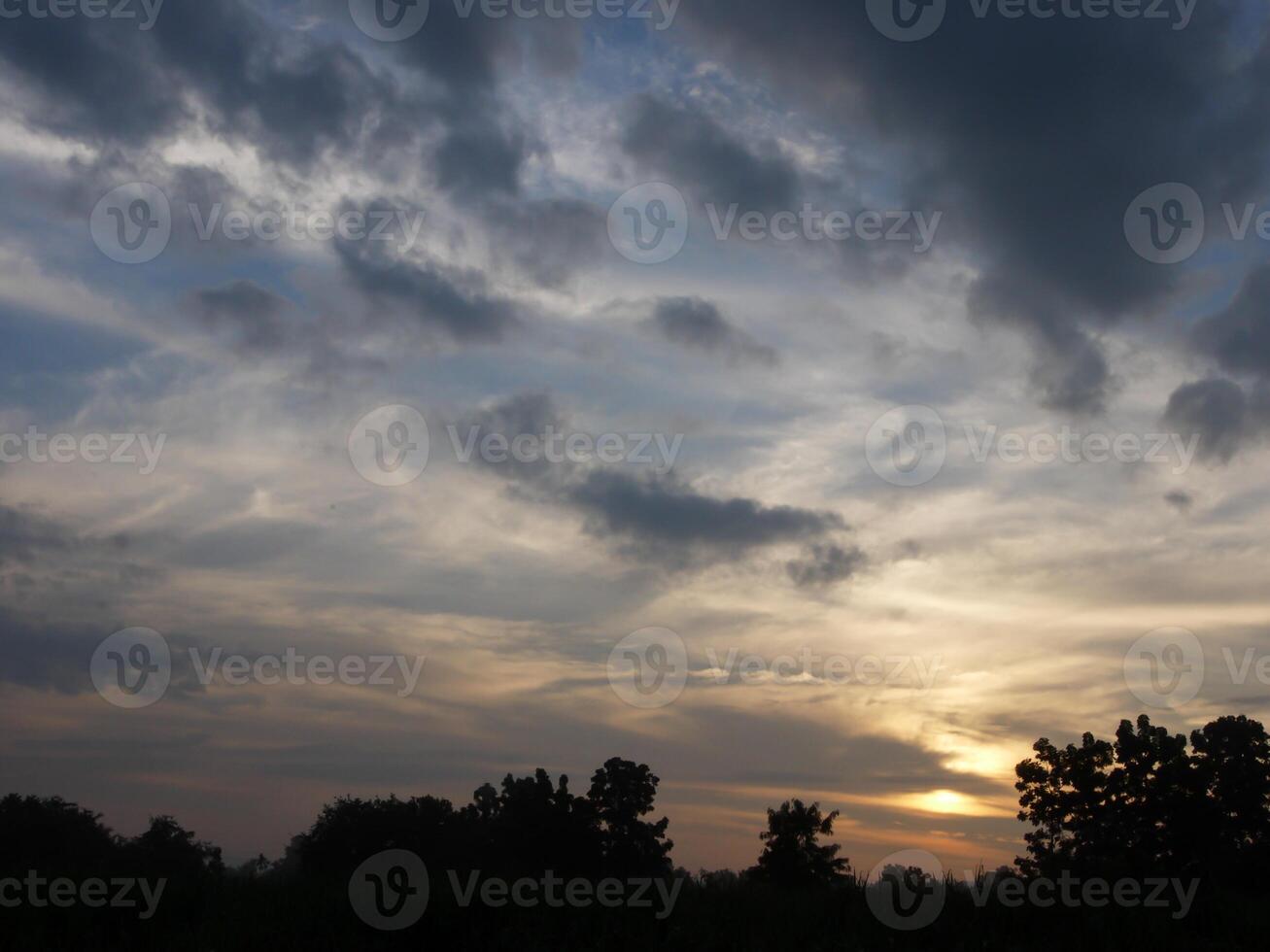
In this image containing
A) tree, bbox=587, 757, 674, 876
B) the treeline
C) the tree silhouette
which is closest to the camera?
the treeline

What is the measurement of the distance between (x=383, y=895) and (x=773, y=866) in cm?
6626

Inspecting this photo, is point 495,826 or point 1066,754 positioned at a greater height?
point 1066,754

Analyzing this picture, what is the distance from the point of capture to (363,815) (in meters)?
66.7

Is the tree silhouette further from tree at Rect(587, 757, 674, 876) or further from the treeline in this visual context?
the treeline

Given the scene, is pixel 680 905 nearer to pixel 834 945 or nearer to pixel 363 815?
pixel 834 945

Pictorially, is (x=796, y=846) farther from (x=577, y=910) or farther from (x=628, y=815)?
(x=577, y=910)

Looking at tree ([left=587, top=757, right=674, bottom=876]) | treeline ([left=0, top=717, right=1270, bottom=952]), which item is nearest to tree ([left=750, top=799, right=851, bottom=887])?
tree ([left=587, top=757, right=674, bottom=876])

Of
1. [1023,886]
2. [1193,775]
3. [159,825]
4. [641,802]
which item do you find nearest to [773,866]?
[641,802]

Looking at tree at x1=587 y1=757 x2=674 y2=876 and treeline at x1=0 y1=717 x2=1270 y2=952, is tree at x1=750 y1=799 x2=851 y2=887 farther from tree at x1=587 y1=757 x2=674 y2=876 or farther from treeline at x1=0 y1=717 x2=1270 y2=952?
treeline at x1=0 y1=717 x2=1270 y2=952

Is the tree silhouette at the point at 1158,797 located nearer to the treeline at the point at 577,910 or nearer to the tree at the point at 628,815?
the tree at the point at 628,815

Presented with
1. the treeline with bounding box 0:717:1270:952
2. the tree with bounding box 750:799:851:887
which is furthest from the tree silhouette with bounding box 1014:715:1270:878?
the treeline with bounding box 0:717:1270:952

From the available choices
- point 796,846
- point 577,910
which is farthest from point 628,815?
point 577,910

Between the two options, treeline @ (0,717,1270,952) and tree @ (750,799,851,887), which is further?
tree @ (750,799,851,887)

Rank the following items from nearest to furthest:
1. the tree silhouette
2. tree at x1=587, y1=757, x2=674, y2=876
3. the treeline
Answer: the treeline, the tree silhouette, tree at x1=587, y1=757, x2=674, y2=876
